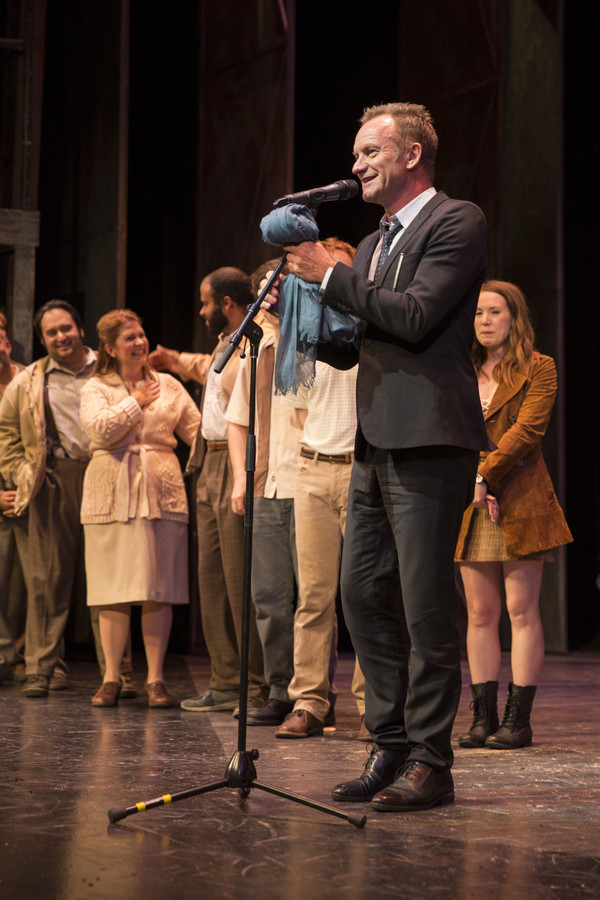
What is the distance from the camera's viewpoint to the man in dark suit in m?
2.49

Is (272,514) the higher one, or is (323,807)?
(272,514)

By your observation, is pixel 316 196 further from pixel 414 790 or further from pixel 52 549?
pixel 52 549

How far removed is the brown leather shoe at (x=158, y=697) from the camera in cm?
428

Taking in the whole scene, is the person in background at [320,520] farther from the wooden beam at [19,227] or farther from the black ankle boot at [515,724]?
the wooden beam at [19,227]

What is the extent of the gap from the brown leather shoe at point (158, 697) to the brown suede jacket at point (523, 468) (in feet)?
4.70

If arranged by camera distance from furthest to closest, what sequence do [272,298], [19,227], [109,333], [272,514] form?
[19,227] < [109,333] < [272,514] < [272,298]

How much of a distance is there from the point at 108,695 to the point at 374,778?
6.43 feet

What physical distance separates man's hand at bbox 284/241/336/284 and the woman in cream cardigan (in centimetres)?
192

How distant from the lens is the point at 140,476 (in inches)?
174

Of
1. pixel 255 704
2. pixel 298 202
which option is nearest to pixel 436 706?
pixel 298 202

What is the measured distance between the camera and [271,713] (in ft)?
12.8

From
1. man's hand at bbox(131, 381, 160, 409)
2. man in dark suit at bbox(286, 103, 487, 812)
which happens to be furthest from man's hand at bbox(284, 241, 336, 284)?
man's hand at bbox(131, 381, 160, 409)

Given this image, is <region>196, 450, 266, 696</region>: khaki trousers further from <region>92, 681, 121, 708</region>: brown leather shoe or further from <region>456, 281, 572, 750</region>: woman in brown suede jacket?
<region>456, 281, 572, 750</region>: woman in brown suede jacket

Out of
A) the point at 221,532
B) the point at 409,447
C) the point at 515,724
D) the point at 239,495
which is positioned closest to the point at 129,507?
the point at 221,532
